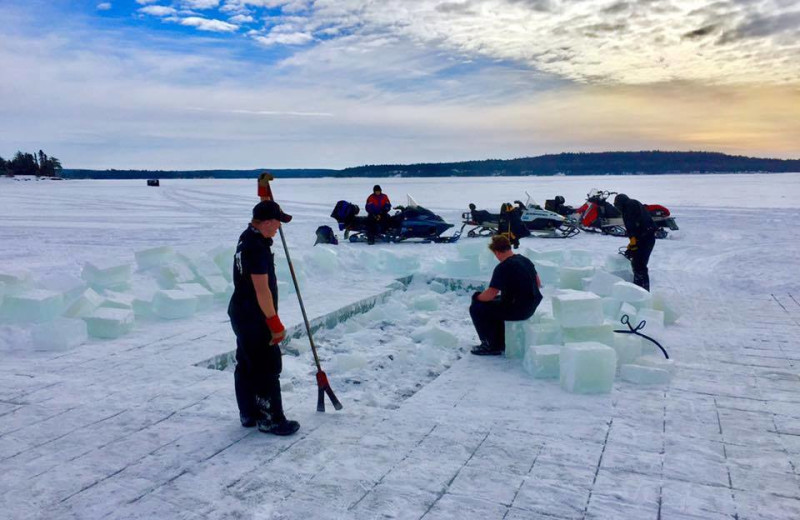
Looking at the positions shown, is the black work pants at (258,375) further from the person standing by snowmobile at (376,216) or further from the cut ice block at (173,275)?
the person standing by snowmobile at (376,216)

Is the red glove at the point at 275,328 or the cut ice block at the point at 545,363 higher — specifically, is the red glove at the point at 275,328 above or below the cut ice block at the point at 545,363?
above

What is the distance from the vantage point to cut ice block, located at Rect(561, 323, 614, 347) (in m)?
5.07

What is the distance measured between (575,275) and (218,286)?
15.5 feet

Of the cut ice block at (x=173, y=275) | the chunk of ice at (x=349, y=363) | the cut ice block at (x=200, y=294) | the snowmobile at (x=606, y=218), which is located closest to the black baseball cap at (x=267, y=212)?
the chunk of ice at (x=349, y=363)

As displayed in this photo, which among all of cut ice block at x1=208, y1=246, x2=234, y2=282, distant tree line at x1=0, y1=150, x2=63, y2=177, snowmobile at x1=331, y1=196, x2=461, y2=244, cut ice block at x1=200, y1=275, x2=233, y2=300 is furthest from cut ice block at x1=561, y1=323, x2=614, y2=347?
distant tree line at x1=0, y1=150, x2=63, y2=177

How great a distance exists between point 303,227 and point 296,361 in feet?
43.8

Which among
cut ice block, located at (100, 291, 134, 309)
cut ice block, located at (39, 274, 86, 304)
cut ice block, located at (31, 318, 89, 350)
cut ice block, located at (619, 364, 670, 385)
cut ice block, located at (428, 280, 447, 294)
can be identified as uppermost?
cut ice block, located at (39, 274, 86, 304)

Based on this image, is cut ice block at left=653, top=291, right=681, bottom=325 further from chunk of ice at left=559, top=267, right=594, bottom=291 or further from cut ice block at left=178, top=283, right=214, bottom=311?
cut ice block at left=178, top=283, right=214, bottom=311

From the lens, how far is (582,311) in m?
5.06

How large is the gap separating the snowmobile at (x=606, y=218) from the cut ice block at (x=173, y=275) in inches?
446

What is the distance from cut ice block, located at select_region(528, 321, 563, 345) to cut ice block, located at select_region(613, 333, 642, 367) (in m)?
0.48

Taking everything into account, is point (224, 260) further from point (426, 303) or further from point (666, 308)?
point (666, 308)

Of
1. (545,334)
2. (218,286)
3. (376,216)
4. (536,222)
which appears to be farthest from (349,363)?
(536,222)

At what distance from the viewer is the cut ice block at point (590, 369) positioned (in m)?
4.51
